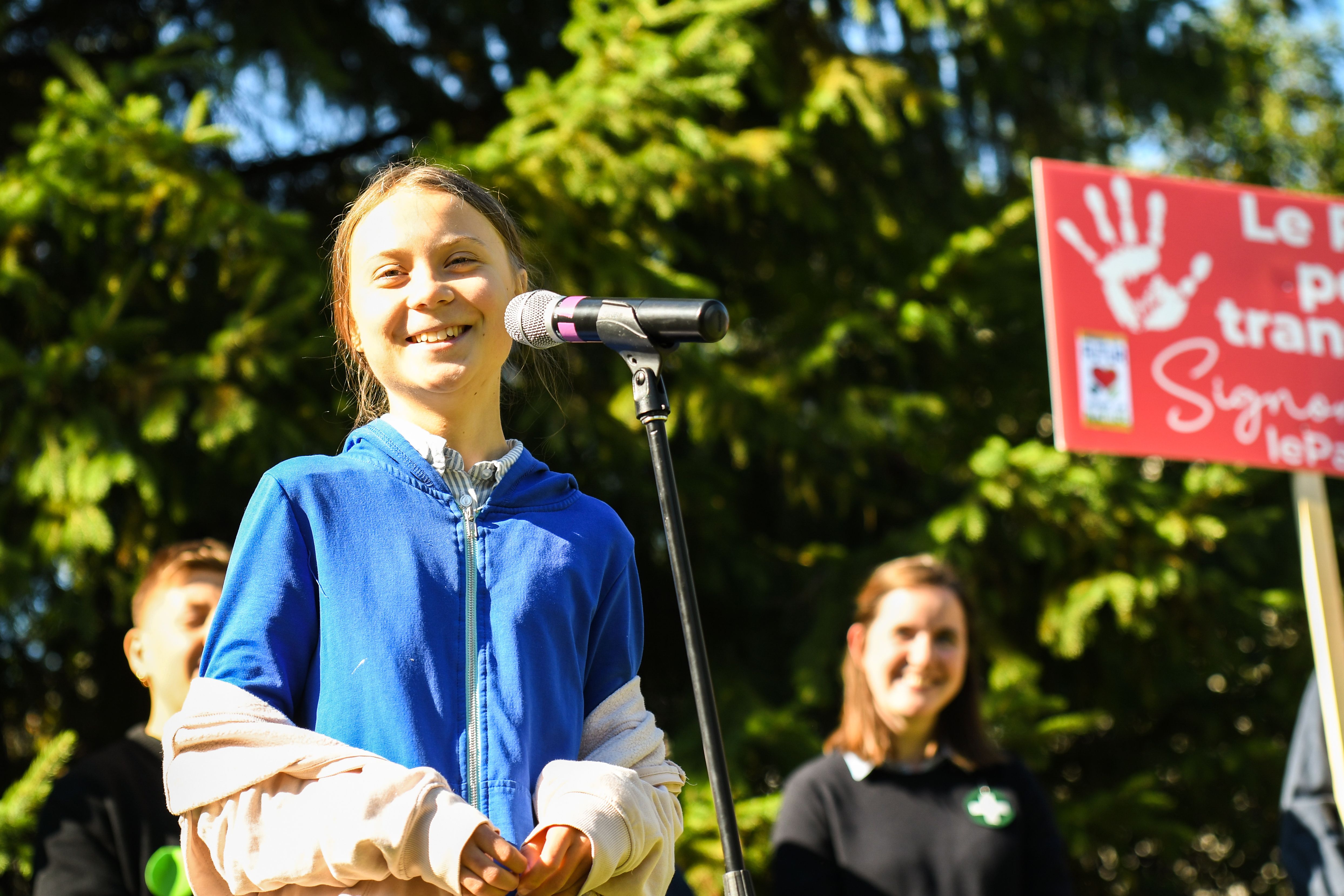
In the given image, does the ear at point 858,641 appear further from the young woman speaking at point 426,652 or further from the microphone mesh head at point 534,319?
the microphone mesh head at point 534,319

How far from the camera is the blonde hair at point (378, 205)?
1.54m

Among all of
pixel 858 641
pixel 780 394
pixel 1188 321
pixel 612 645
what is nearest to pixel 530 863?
pixel 612 645

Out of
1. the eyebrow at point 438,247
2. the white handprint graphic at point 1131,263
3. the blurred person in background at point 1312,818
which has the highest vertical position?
the white handprint graphic at point 1131,263

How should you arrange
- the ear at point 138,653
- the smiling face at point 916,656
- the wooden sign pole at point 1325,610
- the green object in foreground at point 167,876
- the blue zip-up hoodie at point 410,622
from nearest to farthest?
1. the blue zip-up hoodie at point 410,622
2. the green object in foreground at point 167,876
3. the ear at point 138,653
4. the smiling face at point 916,656
5. the wooden sign pole at point 1325,610

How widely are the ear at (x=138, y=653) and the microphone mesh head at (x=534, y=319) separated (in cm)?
163

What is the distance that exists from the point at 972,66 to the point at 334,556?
16.1 ft

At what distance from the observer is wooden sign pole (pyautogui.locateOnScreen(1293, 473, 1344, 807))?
330 centimetres

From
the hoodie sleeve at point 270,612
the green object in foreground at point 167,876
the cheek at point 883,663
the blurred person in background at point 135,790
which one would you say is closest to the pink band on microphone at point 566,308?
the hoodie sleeve at point 270,612

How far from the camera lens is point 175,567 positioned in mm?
2803

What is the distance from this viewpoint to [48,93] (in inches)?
145

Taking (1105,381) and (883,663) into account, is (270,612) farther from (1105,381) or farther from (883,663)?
(1105,381)

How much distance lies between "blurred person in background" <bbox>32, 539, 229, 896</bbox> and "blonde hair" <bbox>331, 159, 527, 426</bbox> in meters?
1.21

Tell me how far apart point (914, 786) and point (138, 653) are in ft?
5.65

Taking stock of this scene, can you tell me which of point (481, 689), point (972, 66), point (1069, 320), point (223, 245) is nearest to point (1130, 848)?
point (1069, 320)
